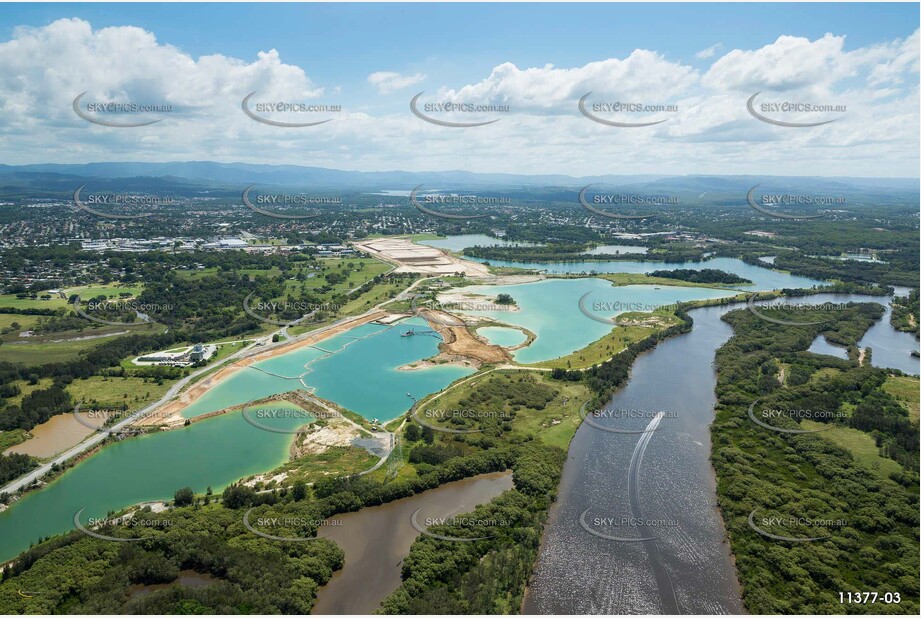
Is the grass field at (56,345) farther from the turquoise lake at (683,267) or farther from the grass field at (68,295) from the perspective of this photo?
the turquoise lake at (683,267)

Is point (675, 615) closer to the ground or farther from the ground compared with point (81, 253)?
closer to the ground

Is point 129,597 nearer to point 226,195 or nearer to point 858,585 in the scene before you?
point 858,585

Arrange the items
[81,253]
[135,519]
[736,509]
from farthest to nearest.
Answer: [81,253] < [736,509] < [135,519]

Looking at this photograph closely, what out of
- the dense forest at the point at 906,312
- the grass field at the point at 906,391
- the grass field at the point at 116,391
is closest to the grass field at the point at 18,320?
the grass field at the point at 116,391

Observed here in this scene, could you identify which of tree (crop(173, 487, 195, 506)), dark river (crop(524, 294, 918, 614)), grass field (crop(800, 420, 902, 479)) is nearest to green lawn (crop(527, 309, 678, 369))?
dark river (crop(524, 294, 918, 614))

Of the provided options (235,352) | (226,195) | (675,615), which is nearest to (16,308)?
(235,352)

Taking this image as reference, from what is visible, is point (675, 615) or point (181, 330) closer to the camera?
point (675, 615)
